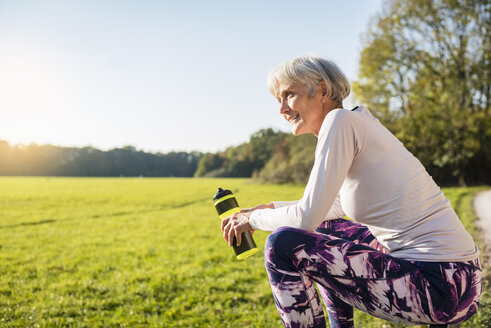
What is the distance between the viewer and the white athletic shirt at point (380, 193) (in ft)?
5.66

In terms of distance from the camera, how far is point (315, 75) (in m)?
2.05

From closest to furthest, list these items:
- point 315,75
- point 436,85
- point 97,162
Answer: point 315,75
point 436,85
point 97,162

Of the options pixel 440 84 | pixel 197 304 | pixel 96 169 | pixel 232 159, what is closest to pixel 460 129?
pixel 440 84

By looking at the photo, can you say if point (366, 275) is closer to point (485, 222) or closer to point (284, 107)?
point (284, 107)

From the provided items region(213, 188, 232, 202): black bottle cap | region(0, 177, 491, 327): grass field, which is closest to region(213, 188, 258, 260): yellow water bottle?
region(213, 188, 232, 202): black bottle cap

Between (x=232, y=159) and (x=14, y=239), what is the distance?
→ 190 ft

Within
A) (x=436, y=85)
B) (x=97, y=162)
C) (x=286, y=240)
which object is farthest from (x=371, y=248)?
(x=97, y=162)

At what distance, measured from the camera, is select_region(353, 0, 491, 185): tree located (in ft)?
72.9

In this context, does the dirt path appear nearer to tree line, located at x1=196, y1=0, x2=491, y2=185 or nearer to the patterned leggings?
the patterned leggings

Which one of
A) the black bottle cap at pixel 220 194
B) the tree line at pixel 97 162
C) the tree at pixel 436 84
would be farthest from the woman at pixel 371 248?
the tree line at pixel 97 162

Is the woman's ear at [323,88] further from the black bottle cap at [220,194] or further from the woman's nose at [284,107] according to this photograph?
the black bottle cap at [220,194]

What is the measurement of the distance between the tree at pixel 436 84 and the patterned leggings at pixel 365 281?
22.1 m

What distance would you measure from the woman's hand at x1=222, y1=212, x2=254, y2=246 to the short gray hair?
32.6 inches

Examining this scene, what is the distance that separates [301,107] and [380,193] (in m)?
0.69
